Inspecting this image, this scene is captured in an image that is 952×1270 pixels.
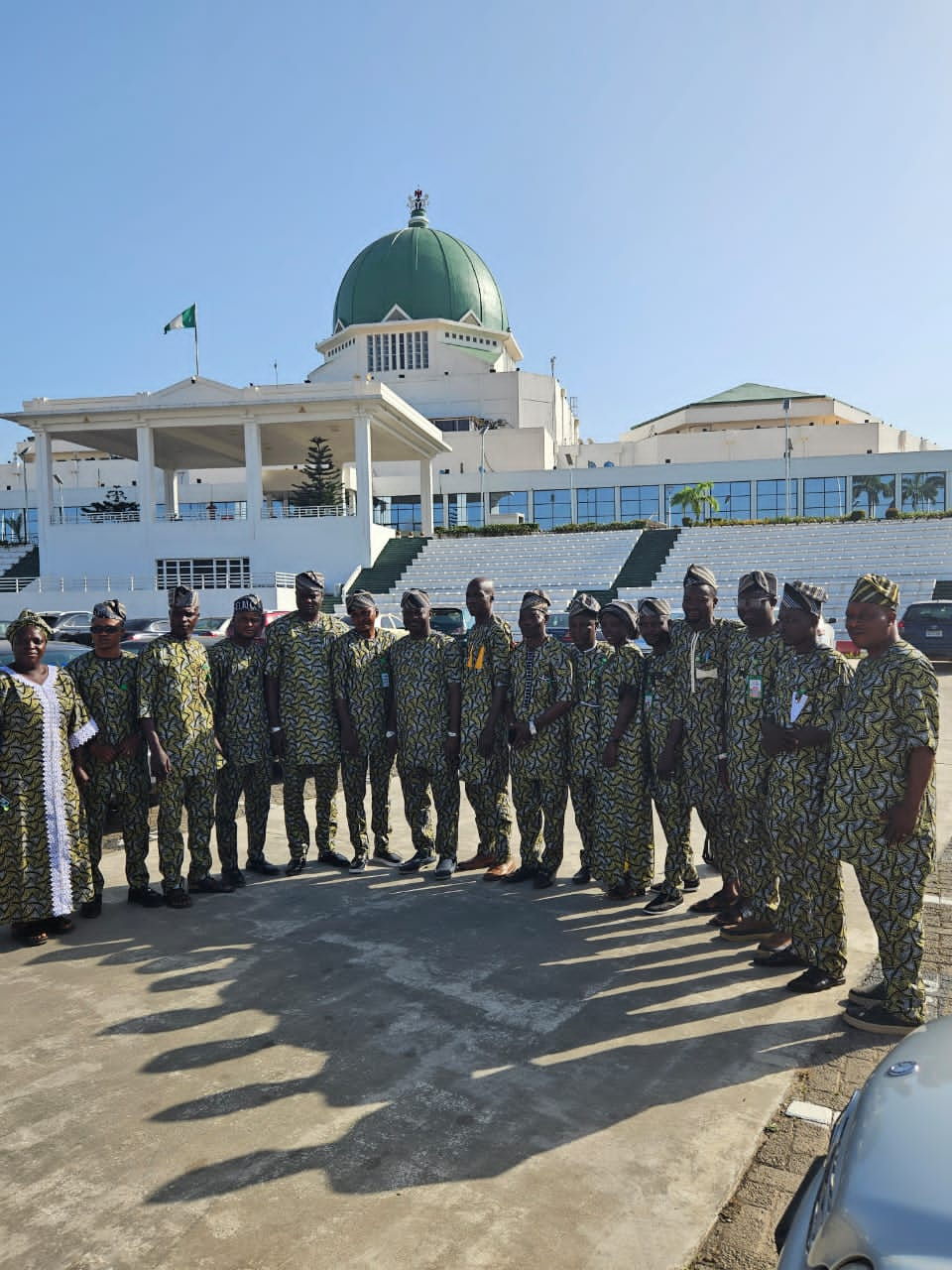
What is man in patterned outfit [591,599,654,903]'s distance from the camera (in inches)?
212

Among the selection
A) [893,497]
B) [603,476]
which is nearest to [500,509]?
[603,476]

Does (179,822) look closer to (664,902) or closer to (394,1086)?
(394,1086)

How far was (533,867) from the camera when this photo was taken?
19.2 ft

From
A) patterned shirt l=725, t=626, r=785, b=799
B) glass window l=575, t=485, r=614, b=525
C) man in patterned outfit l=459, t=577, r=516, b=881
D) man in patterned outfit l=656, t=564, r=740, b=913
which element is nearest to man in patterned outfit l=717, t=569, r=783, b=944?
patterned shirt l=725, t=626, r=785, b=799

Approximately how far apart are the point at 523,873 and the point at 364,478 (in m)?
25.3

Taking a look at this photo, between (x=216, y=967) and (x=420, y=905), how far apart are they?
1272mm

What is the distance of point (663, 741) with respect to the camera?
17.6ft

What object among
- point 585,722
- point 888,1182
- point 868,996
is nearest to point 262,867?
point 585,722

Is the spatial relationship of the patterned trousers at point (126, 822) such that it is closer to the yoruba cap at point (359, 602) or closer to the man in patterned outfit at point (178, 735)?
the man in patterned outfit at point (178, 735)

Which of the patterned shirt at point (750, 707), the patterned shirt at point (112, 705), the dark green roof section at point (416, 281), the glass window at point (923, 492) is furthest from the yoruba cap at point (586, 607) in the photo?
the dark green roof section at point (416, 281)

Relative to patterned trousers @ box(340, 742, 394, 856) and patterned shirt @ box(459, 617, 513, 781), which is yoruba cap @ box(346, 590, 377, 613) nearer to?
patterned shirt @ box(459, 617, 513, 781)

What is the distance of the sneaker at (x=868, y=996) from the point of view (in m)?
3.90

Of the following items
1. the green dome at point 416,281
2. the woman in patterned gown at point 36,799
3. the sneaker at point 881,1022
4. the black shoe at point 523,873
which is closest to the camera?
the sneaker at point 881,1022

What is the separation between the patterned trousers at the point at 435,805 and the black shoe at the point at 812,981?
248cm
